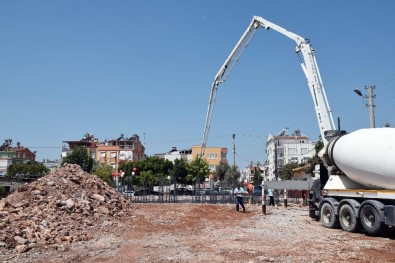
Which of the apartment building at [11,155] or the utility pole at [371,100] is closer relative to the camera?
the utility pole at [371,100]

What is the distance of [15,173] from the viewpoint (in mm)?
81188

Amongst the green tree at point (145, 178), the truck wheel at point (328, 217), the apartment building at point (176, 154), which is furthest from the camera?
the apartment building at point (176, 154)

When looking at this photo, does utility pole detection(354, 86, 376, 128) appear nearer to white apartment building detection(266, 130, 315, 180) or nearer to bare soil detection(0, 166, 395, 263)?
bare soil detection(0, 166, 395, 263)

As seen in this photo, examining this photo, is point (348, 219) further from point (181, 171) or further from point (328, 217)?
point (181, 171)

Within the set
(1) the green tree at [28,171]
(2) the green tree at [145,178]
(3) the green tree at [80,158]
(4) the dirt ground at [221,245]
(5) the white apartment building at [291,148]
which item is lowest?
(4) the dirt ground at [221,245]

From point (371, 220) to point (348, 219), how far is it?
1349 mm

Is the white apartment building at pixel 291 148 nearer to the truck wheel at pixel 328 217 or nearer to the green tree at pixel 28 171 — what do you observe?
the green tree at pixel 28 171

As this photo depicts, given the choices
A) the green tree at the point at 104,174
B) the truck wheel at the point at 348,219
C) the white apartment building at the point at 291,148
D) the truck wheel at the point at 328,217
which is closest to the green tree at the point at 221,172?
the white apartment building at the point at 291,148

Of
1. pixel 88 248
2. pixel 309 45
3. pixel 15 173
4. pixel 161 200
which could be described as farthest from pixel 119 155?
pixel 88 248

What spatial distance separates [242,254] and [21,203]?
1076cm

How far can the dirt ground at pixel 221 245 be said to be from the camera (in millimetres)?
10078

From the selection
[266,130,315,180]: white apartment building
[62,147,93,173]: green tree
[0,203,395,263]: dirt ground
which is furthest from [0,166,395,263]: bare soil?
[266,130,315,180]: white apartment building

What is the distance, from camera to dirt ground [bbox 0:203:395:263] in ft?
33.1

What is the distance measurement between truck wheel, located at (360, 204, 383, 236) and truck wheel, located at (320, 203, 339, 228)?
5.77 feet
